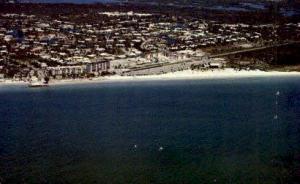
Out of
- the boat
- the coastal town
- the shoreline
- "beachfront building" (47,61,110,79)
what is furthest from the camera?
the coastal town

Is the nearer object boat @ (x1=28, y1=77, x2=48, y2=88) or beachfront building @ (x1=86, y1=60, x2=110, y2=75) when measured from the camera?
boat @ (x1=28, y1=77, x2=48, y2=88)

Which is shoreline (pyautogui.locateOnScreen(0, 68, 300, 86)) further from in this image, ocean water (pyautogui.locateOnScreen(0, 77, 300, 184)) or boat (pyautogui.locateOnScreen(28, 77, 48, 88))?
ocean water (pyautogui.locateOnScreen(0, 77, 300, 184))

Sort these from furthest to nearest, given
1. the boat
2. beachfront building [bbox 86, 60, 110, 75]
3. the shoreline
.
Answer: beachfront building [bbox 86, 60, 110, 75]
the shoreline
the boat

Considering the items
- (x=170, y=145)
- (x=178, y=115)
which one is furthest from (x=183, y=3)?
(x=170, y=145)

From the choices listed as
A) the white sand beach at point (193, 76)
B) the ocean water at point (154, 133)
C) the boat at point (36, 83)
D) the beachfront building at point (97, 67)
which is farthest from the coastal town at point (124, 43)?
the ocean water at point (154, 133)

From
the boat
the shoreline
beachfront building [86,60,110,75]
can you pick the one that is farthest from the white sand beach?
beachfront building [86,60,110,75]

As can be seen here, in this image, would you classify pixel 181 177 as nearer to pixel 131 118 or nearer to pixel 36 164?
pixel 36 164

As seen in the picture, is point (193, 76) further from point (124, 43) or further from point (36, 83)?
point (124, 43)
